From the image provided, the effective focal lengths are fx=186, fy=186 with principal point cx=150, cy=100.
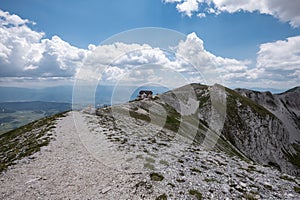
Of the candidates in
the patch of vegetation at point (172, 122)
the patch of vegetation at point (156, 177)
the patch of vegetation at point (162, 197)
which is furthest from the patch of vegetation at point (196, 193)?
the patch of vegetation at point (172, 122)

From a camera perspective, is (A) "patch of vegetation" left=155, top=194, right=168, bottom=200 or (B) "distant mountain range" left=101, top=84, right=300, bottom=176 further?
(B) "distant mountain range" left=101, top=84, right=300, bottom=176

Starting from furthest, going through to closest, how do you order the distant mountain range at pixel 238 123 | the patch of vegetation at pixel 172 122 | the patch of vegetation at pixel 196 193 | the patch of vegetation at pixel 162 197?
the distant mountain range at pixel 238 123
the patch of vegetation at pixel 172 122
the patch of vegetation at pixel 196 193
the patch of vegetation at pixel 162 197

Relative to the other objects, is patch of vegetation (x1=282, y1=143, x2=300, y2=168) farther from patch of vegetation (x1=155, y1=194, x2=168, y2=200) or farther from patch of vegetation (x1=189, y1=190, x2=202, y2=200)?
patch of vegetation (x1=155, y1=194, x2=168, y2=200)

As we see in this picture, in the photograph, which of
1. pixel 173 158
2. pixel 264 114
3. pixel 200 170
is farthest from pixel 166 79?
A: pixel 264 114

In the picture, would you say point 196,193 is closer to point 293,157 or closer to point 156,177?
point 156,177

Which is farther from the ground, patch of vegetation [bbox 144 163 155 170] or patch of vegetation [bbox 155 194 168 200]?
patch of vegetation [bbox 144 163 155 170]

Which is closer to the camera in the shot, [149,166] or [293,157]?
[149,166]

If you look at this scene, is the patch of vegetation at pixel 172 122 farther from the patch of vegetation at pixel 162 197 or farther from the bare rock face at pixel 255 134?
the patch of vegetation at pixel 162 197

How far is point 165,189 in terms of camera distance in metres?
13.8

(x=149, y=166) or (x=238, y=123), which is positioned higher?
(x=149, y=166)

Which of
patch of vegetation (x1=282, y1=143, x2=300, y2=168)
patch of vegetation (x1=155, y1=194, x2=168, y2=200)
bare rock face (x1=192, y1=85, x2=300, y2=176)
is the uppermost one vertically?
patch of vegetation (x1=155, y1=194, x2=168, y2=200)

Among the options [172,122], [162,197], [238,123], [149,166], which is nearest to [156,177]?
[162,197]

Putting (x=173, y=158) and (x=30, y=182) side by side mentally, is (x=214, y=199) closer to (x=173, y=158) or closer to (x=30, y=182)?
(x=173, y=158)

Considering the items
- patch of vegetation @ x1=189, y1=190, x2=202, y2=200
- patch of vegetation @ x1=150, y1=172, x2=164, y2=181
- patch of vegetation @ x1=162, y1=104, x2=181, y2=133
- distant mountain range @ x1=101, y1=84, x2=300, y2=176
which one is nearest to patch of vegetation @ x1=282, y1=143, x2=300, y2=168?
distant mountain range @ x1=101, y1=84, x2=300, y2=176
